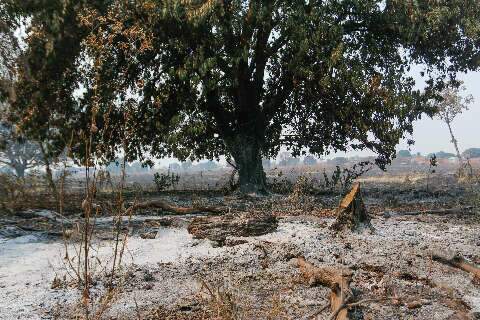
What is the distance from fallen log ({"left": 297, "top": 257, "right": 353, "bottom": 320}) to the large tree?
7.91 metres

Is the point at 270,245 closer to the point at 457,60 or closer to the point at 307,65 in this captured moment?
the point at 307,65

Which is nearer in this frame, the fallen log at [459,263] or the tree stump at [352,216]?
the fallen log at [459,263]

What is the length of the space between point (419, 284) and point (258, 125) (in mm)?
11452

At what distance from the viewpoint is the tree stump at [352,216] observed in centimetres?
726

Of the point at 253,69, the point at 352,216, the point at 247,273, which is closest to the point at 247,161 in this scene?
the point at 253,69

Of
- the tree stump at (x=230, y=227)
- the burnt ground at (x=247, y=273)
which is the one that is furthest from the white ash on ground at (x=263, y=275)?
the tree stump at (x=230, y=227)

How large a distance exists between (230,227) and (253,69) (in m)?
10.1

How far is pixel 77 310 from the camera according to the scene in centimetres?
415

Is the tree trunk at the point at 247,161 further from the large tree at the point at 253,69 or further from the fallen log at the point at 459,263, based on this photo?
the fallen log at the point at 459,263

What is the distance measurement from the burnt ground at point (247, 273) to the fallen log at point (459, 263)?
6 cm

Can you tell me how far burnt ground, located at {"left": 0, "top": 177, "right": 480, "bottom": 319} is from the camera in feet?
14.0

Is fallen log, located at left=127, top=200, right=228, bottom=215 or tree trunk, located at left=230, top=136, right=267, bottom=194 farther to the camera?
tree trunk, located at left=230, top=136, right=267, bottom=194

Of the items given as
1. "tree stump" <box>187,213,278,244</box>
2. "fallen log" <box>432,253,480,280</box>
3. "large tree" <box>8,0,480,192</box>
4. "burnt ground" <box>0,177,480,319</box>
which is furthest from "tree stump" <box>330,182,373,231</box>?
"large tree" <box>8,0,480,192</box>

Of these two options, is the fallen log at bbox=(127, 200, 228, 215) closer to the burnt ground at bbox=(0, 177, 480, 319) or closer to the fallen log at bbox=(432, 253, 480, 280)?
the burnt ground at bbox=(0, 177, 480, 319)
